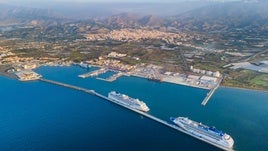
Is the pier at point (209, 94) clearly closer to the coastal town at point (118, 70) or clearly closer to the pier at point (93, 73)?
the coastal town at point (118, 70)

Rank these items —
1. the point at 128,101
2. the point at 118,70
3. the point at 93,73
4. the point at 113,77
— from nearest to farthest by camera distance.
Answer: the point at 128,101
the point at 113,77
the point at 93,73
the point at 118,70

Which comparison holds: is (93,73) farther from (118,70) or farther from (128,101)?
(128,101)

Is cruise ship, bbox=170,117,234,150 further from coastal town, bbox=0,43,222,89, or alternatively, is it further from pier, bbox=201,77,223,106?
coastal town, bbox=0,43,222,89

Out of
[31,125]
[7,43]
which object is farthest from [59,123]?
[7,43]

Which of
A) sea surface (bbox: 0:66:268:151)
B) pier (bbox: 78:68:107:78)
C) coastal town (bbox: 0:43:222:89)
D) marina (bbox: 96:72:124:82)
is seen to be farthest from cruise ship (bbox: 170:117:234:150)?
pier (bbox: 78:68:107:78)

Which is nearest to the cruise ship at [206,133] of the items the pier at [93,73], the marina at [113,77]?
the marina at [113,77]

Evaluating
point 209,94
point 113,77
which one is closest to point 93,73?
point 113,77
